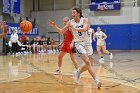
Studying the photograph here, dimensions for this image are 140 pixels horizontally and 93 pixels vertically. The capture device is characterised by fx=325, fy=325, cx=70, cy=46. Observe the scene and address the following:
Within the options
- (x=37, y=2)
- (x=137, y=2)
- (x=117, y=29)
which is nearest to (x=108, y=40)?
(x=117, y=29)

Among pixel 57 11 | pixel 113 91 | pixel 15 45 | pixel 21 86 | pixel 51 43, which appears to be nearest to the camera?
pixel 113 91

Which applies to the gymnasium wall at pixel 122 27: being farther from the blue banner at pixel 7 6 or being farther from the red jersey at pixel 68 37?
the red jersey at pixel 68 37

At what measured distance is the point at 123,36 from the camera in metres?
30.7

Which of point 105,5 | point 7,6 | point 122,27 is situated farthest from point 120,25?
point 7,6

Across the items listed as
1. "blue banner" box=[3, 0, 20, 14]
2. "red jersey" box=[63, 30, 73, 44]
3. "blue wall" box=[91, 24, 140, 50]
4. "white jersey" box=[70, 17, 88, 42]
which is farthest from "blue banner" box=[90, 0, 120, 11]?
"white jersey" box=[70, 17, 88, 42]

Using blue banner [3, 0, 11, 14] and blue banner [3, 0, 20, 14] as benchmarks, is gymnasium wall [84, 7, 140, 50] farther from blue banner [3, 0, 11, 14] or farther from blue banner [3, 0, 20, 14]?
blue banner [3, 0, 11, 14]

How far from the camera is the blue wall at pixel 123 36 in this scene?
30375 mm

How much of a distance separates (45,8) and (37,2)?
1.11 meters

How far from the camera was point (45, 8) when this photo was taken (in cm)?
3372

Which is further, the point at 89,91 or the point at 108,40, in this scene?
the point at 108,40

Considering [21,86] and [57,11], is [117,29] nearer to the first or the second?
[57,11]

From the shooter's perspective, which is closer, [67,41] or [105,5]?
[67,41]

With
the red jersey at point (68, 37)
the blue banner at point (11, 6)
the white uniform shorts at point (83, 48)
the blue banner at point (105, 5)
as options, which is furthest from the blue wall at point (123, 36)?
the white uniform shorts at point (83, 48)

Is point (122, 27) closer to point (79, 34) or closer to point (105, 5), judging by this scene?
point (105, 5)
